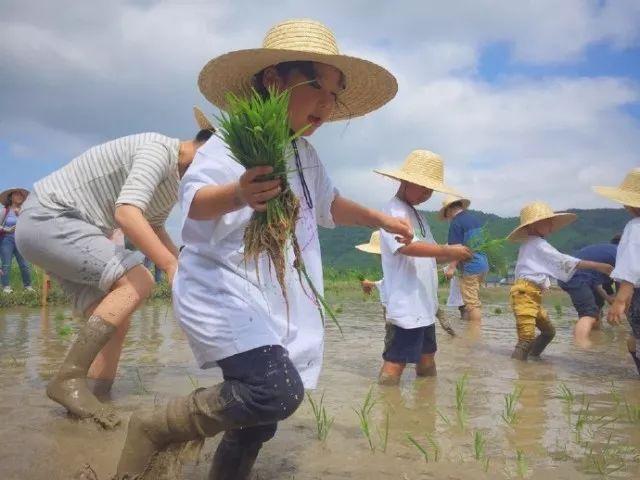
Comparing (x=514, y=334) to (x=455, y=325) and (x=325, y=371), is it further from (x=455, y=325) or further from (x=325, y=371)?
(x=325, y=371)

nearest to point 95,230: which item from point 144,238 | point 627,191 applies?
point 144,238

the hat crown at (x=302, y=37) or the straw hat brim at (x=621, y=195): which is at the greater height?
the hat crown at (x=302, y=37)

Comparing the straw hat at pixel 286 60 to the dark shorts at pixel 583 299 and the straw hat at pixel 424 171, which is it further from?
the dark shorts at pixel 583 299

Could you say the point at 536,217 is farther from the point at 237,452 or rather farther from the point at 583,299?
the point at 237,452

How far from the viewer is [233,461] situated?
2.38 metres

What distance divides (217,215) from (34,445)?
157 centimetres

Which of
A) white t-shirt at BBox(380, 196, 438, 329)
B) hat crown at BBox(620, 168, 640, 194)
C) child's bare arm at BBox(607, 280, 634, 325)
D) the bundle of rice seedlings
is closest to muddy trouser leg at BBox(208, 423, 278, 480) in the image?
the bundle of rice seedlings

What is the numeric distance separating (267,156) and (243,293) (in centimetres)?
53

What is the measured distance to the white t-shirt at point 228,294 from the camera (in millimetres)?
2182

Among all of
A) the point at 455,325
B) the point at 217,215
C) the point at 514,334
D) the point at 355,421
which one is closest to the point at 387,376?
the point at 355,421

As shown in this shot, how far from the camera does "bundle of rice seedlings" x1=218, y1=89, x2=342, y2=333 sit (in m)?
1.96

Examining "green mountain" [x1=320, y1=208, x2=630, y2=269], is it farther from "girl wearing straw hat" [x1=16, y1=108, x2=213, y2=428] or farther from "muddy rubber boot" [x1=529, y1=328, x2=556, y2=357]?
"girl wearing straw hat" [x1=16, y1=108, x2=213, y2=428]

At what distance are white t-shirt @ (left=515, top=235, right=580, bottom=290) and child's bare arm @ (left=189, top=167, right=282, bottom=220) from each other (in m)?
4.55

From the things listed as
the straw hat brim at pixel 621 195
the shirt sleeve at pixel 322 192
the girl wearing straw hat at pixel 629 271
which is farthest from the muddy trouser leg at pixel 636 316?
the shirt sleeve at pixel 322 192
